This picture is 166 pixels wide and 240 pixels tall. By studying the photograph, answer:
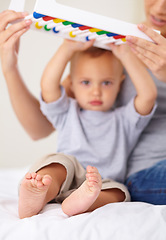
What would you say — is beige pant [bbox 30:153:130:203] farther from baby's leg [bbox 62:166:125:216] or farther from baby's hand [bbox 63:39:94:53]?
baby's hand [bbox 63:39:94:53]

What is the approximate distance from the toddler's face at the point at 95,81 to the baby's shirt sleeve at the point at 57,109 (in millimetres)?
64

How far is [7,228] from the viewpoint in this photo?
2.41ft

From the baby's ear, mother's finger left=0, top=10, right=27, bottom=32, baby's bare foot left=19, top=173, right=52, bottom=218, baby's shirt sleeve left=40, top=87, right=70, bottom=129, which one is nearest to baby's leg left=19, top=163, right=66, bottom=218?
baby's bare foot left=19, top=173, right=52, bottom=218

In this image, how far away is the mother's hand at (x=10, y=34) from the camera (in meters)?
1.01

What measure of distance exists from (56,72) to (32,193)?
552mm

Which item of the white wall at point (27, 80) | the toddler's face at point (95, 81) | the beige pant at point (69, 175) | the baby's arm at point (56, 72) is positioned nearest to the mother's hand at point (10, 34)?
the baby's arm at point (56, 72)

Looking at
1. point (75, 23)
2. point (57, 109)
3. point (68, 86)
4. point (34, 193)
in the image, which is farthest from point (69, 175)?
point (68, 86)

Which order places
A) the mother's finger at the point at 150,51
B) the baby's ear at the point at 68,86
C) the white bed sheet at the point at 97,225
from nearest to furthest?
the white bed sheet at the point at 97,225 → the mother's finger at the point at 150,51 → the baby's ear at the point at 68,86

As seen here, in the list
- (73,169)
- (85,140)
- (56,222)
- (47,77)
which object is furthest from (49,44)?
(56,222)

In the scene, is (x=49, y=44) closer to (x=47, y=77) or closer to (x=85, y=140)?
(x=47, y=77)

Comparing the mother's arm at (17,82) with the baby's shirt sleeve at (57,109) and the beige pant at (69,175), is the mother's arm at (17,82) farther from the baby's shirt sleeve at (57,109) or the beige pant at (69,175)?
the beige pant at (69,175)

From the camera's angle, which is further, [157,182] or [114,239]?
[157,182]

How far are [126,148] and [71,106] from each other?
269 mm

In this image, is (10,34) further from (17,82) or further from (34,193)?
(34,193)
